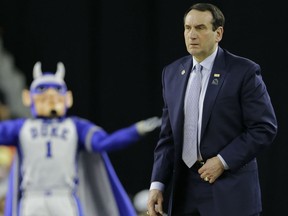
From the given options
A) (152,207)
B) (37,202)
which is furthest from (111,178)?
(152,207)

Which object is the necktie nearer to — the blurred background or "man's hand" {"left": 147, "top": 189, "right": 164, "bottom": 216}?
"man's hand" {"left": 147, "top": 189, "right": 164, "bottom": 216}

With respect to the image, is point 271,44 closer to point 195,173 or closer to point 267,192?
point 267,192

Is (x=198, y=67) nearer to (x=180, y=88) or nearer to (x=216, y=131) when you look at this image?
(x=180, y=88)

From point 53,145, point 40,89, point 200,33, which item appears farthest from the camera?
point 40,89

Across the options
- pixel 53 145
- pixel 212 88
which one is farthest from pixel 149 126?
pixel 212 88

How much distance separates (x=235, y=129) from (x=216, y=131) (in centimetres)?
6

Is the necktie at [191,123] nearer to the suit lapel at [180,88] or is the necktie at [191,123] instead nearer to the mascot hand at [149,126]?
the suit lapel at [180,88]

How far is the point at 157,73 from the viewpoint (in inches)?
189

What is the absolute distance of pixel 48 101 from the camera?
3955 millimetres

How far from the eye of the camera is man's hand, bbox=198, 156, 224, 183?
226 centimetres

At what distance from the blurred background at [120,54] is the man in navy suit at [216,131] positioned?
2.19m

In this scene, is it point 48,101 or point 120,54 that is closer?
point 48,101

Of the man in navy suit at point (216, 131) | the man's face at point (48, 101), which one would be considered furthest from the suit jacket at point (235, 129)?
the man's face at point (48, 101)

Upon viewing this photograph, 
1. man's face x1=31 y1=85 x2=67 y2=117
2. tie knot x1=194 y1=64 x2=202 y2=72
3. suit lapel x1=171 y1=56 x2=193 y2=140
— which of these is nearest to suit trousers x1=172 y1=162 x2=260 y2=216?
suit lapel x1=171 y1=56 x2=193 y2=140
